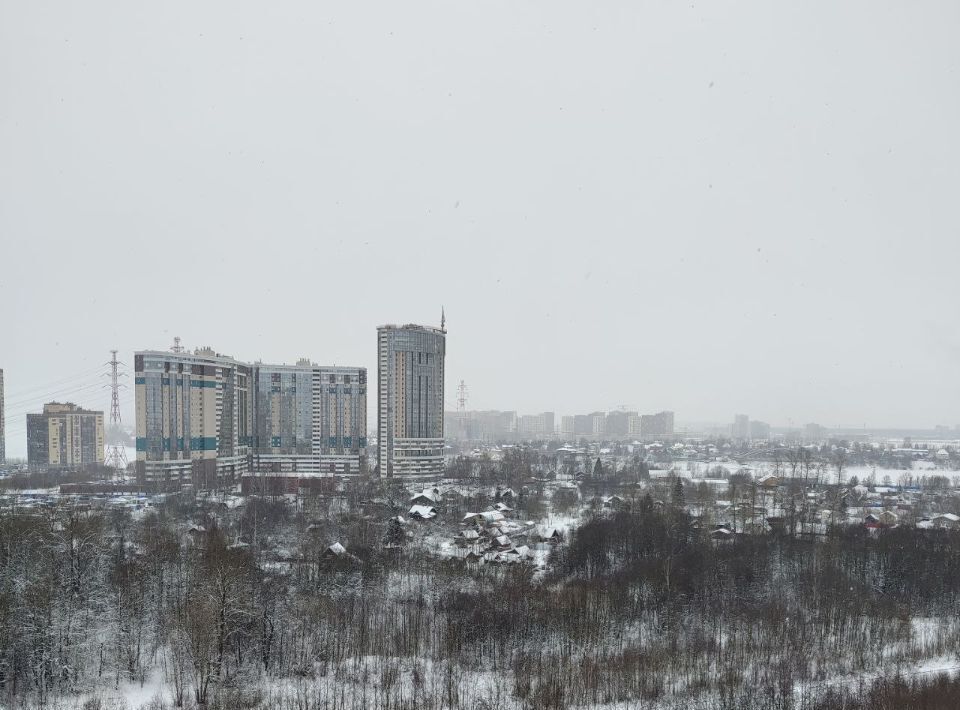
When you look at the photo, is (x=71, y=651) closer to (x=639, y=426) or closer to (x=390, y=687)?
(x=390, y=687)

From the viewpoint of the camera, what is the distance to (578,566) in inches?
664

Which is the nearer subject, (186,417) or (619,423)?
(186,417)

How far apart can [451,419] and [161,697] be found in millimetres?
93597

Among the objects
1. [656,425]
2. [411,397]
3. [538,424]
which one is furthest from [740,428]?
[411,397]

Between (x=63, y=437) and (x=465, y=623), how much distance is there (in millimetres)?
38054

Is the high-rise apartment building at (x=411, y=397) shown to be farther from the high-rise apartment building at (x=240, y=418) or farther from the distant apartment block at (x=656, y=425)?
the distant apartment block at (x=656, y=425)

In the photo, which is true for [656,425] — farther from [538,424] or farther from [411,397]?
[411,397]

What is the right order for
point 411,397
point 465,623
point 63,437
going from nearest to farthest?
point 465,623
point 411,397
point 63,437

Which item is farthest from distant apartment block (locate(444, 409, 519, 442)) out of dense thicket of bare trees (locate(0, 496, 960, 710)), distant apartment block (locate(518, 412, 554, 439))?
dense thicket of bare trees (locate(0, 496, 960, 710))

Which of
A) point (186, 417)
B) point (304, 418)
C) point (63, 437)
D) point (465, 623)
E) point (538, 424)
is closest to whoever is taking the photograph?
point (465, 623)

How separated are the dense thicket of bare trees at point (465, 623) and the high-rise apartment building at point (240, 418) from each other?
12.9m

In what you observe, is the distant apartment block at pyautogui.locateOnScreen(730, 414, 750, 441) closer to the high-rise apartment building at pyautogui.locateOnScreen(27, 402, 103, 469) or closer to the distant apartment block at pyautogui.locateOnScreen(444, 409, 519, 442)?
the distant apartment block at pyautogui.locateOnScreen(444, 409, 519, 442)

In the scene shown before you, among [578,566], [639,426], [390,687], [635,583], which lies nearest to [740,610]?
[635,583]

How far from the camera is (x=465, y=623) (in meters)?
12.7
